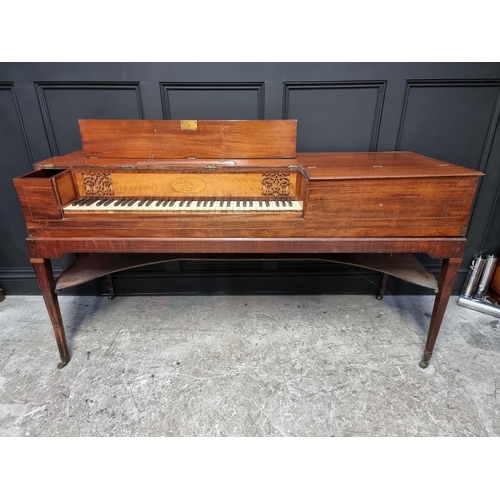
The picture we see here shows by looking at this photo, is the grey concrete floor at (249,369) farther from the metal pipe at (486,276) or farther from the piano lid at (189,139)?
the piano lid at (189,139)

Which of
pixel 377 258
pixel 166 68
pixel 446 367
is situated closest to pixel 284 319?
pixel 377 258

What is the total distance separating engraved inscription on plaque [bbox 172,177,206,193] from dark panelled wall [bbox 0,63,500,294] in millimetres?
683

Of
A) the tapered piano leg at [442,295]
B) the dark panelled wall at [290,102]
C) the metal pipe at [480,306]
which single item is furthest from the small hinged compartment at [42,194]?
the metal pipe at [480,306]

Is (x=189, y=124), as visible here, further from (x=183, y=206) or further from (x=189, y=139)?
(x=183, y=206)

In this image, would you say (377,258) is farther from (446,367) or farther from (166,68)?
(166,68)

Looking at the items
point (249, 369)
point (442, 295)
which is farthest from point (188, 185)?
point (442, 295)

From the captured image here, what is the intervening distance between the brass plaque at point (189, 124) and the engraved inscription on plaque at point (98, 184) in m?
0.46

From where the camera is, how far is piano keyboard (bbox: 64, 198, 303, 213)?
1.51m

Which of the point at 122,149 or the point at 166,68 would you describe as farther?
the point at 166,68

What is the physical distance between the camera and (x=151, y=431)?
1471 mm

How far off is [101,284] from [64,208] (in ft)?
3.75

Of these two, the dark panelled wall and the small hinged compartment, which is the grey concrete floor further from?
the dark panelled wall

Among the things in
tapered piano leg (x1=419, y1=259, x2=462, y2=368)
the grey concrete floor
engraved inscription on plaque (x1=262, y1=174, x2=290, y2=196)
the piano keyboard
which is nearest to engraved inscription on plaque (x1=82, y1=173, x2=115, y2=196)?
the piano keyboard

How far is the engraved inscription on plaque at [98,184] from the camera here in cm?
164
